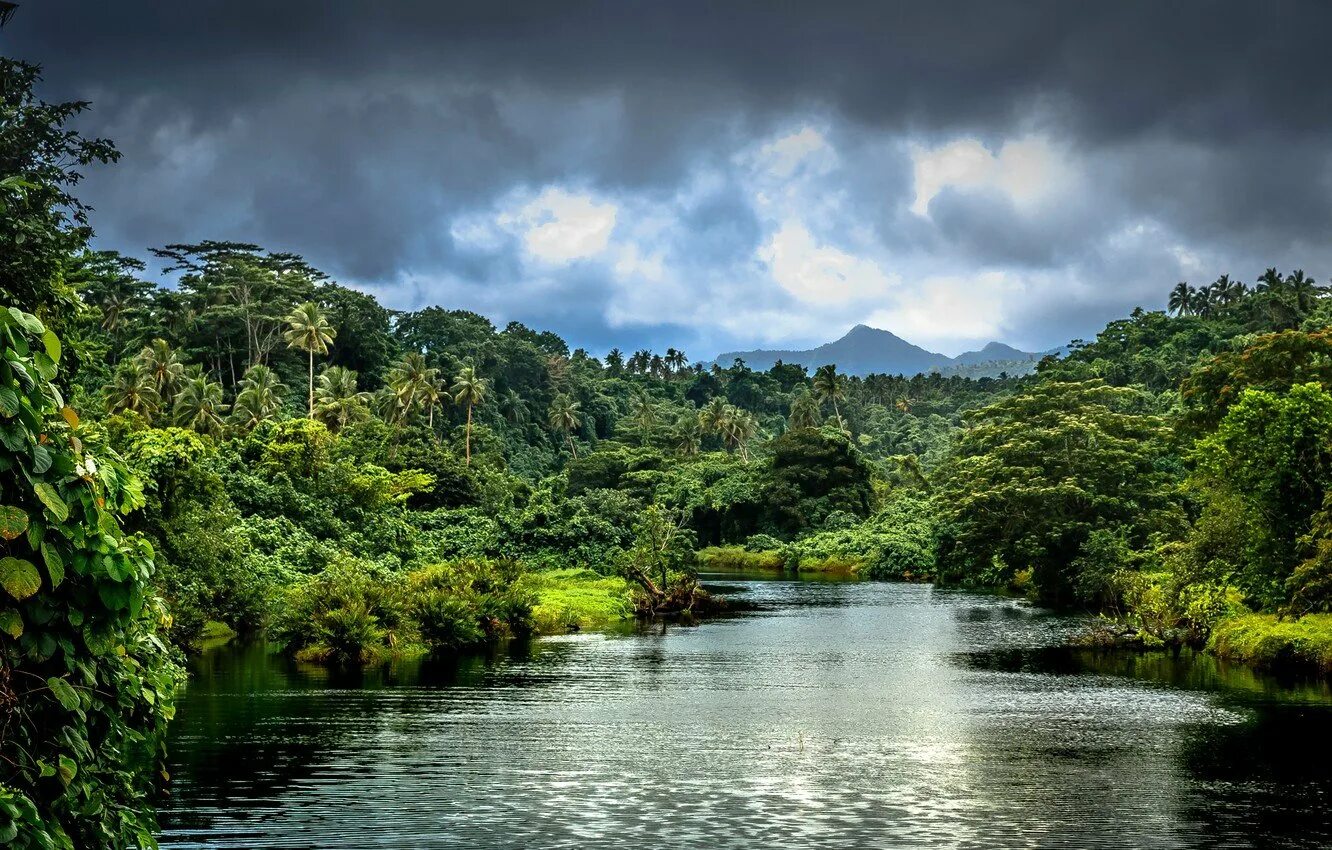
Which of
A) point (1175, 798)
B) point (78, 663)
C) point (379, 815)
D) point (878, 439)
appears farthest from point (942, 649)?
point (878, 439)

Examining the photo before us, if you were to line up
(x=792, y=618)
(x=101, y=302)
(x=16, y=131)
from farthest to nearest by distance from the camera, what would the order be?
(x=101, y=302) → (x=792, y=618) → (x=16, y=131)

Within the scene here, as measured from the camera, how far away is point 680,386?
166m

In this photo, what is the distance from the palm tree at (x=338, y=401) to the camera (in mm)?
80500

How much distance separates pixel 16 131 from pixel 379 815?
21.0 m

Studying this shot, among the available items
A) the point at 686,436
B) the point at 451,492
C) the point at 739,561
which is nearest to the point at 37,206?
the point at 451,492

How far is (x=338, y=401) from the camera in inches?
3199

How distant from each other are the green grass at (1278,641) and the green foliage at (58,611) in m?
33.5

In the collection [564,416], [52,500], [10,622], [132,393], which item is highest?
[564,416]

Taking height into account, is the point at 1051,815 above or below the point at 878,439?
below

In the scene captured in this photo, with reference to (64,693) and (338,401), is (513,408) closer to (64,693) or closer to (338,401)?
(338,401)

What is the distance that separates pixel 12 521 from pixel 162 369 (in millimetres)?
78637

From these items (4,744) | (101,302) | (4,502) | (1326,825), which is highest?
(101,302)

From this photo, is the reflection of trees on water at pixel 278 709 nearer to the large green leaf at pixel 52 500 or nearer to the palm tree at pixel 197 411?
the large green leaf at pixel 52 500

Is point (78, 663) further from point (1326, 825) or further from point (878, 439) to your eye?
point (878, 439)
